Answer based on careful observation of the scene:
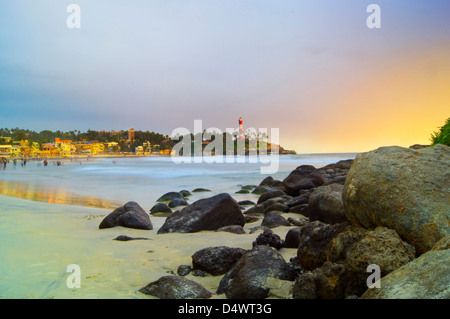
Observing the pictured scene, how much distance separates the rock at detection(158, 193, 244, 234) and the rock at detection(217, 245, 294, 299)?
2817 millimetres

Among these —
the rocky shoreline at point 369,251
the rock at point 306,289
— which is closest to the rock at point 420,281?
the rocky shoreline at point 369,251

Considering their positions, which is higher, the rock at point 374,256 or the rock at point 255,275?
the rock at point 374,256

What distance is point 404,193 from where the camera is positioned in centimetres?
315

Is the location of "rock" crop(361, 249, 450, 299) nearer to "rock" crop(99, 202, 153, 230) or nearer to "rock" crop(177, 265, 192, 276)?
"rock" crop(177, 265, 192, 276)

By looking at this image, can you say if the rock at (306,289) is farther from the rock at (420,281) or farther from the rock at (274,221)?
the rock at (274,221)

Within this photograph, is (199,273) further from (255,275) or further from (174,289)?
(255,275)

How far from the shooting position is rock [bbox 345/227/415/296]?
265cm

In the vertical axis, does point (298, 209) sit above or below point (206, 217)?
below

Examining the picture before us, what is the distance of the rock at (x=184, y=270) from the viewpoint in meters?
3.87

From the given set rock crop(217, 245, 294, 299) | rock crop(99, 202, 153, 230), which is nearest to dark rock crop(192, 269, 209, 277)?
rock crop(217, 245, 294, 299)

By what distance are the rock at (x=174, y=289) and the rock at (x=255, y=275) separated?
0.26 meters

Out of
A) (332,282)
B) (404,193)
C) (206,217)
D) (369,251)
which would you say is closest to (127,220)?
(206,217)

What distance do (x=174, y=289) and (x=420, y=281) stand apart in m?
2.11

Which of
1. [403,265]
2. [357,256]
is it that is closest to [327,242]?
[357,256]
